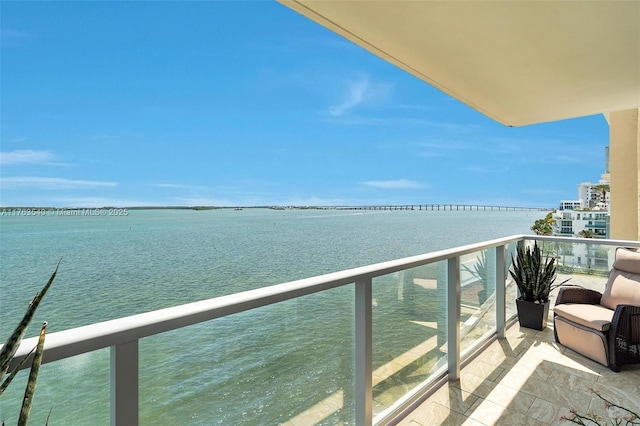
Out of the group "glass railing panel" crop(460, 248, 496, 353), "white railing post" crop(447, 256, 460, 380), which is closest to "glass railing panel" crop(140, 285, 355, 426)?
"white railing post" crop(447, 256, 460, 380)

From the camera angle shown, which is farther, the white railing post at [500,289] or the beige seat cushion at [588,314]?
the white railing post at [500,289]

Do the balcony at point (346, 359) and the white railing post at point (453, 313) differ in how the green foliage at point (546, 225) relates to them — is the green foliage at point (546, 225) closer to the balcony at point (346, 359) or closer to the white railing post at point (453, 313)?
the balcony at point (346, 359)

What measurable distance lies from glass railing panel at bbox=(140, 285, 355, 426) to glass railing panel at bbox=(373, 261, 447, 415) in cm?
24

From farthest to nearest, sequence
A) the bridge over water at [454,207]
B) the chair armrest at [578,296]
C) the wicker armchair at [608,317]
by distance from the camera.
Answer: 1. the bridge over water at [454,207]
2. the chair armrest at [578,296]
3. the wicker armchair at [608,317]

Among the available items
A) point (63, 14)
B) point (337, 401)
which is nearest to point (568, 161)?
point (337, 401)

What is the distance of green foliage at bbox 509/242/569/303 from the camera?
3.93 meters

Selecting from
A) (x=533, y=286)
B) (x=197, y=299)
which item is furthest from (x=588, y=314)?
(x=197, y=299)

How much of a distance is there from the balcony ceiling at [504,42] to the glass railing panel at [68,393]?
1.79 meters

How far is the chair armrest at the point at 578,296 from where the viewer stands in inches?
140

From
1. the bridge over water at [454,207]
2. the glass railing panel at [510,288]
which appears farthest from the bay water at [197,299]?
the glass railing panel at [510,288]

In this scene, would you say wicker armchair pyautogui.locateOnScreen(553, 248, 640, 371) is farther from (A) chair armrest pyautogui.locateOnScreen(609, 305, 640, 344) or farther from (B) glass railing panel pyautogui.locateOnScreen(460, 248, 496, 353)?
(B) glass railing panel pyautogui.locateOnScreen(460, 248, 496, 353)

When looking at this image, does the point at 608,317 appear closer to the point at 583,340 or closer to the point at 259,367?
the point at 583,340

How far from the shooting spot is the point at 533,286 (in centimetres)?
394

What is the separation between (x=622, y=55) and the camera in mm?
2287
